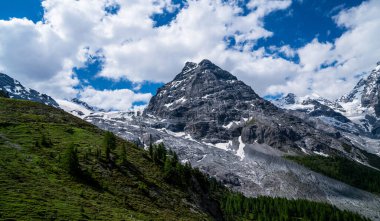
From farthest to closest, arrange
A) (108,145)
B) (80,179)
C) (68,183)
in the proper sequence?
(108,145), (80,179), (68,183)

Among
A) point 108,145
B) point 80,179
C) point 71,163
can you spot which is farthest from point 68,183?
point 108,145

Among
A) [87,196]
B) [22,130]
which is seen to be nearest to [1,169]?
[87,196]

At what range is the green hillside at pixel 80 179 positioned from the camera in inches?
2052

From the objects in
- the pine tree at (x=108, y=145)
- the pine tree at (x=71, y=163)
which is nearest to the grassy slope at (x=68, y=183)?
the pine tree at (x=71, y=163)

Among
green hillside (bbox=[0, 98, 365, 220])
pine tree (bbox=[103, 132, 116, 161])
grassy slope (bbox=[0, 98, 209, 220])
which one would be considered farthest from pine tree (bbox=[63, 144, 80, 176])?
pine tree (bbox=[103, 132, 116, 161])

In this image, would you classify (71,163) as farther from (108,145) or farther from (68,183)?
(108,145)

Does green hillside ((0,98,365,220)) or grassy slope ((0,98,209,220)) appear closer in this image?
grassy slope ((0,98,209,220))

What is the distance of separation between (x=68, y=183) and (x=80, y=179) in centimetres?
500

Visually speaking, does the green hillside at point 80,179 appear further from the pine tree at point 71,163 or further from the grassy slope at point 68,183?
the pine tree at point 71,163

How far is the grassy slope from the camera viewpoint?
51.0 m

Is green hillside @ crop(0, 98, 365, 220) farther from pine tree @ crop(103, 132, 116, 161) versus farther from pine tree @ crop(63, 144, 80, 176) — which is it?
pine tree @ crop(63, 144, 80, 176)

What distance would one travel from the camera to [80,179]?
72000 mm

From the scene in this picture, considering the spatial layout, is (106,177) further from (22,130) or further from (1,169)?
(22,130)

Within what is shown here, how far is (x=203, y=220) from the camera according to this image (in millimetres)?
80938
